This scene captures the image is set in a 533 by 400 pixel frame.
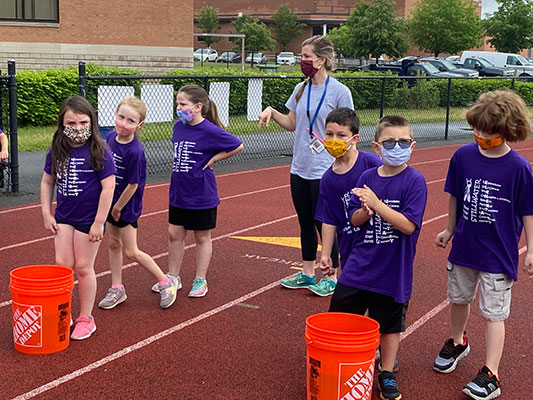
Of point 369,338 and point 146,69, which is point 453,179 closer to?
point 369,338

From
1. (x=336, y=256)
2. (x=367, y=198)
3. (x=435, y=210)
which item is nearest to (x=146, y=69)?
(x=435, y=210)

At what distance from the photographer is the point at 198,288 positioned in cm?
612

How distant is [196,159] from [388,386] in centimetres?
249

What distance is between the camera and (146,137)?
48.9 feet

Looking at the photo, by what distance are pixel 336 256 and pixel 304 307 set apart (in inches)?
20.0

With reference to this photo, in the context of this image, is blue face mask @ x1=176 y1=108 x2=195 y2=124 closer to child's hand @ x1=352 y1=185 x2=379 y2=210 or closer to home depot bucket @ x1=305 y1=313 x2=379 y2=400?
child's hand @ x1=352 y1=185 x2=379 y2=210

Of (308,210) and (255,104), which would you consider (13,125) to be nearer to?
(255,104)

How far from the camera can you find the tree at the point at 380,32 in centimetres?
4769

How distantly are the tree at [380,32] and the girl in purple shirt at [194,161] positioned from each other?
43.4 m

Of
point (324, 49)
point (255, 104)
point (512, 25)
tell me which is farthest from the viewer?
point (512, 25)

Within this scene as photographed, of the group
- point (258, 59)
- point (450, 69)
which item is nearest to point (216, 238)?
point (450, 69)

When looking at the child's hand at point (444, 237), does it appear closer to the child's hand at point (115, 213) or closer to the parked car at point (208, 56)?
the child's hand at point (115, 213)

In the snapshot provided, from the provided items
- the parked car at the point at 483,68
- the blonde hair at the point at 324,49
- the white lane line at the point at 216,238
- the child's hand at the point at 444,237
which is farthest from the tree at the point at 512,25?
the child's hand at the point at 444,237

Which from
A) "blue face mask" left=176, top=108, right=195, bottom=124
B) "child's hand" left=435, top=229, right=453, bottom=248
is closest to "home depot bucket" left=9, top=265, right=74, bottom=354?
"blue face mask" left=176, top=108, right=195, bottom=124
